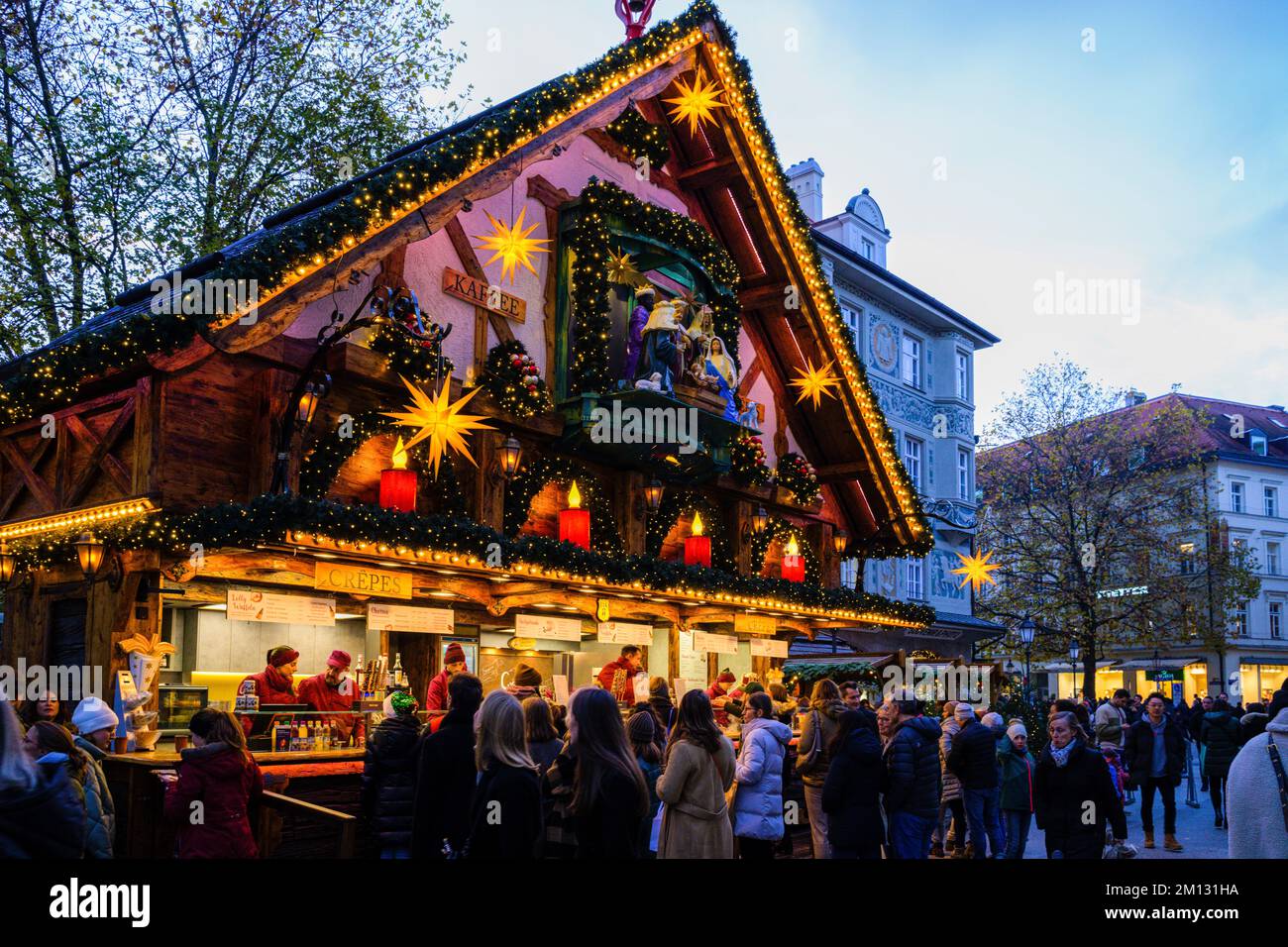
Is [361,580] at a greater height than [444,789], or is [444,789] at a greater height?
[361,580]

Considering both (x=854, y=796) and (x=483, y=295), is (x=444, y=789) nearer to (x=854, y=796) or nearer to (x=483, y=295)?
(x=854, y=796)

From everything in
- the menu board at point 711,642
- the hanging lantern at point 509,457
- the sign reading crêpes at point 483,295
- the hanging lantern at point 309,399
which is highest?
the sign reading crêpes at point 483,295

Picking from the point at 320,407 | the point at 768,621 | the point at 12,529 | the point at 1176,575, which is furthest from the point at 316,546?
the point at 1176,575

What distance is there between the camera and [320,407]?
448 inches

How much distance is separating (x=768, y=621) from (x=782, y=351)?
407 centimetres

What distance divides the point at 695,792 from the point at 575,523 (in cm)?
712

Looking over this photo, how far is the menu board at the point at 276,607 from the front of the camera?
10.1m

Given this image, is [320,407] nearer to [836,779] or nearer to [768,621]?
[836,779]

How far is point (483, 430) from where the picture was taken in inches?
508

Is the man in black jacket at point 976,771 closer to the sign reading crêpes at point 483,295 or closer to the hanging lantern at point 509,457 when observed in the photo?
the hanging lantern at point 509,457

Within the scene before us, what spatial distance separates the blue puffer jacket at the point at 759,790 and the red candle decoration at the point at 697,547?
751 centimetres

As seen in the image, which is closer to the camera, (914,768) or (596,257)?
(914,768)

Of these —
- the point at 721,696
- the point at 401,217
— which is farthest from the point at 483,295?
the point at 721,696

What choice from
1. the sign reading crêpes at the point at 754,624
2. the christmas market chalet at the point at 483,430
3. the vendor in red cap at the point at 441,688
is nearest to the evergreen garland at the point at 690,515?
the christmas market chalet at the point at 483,430
